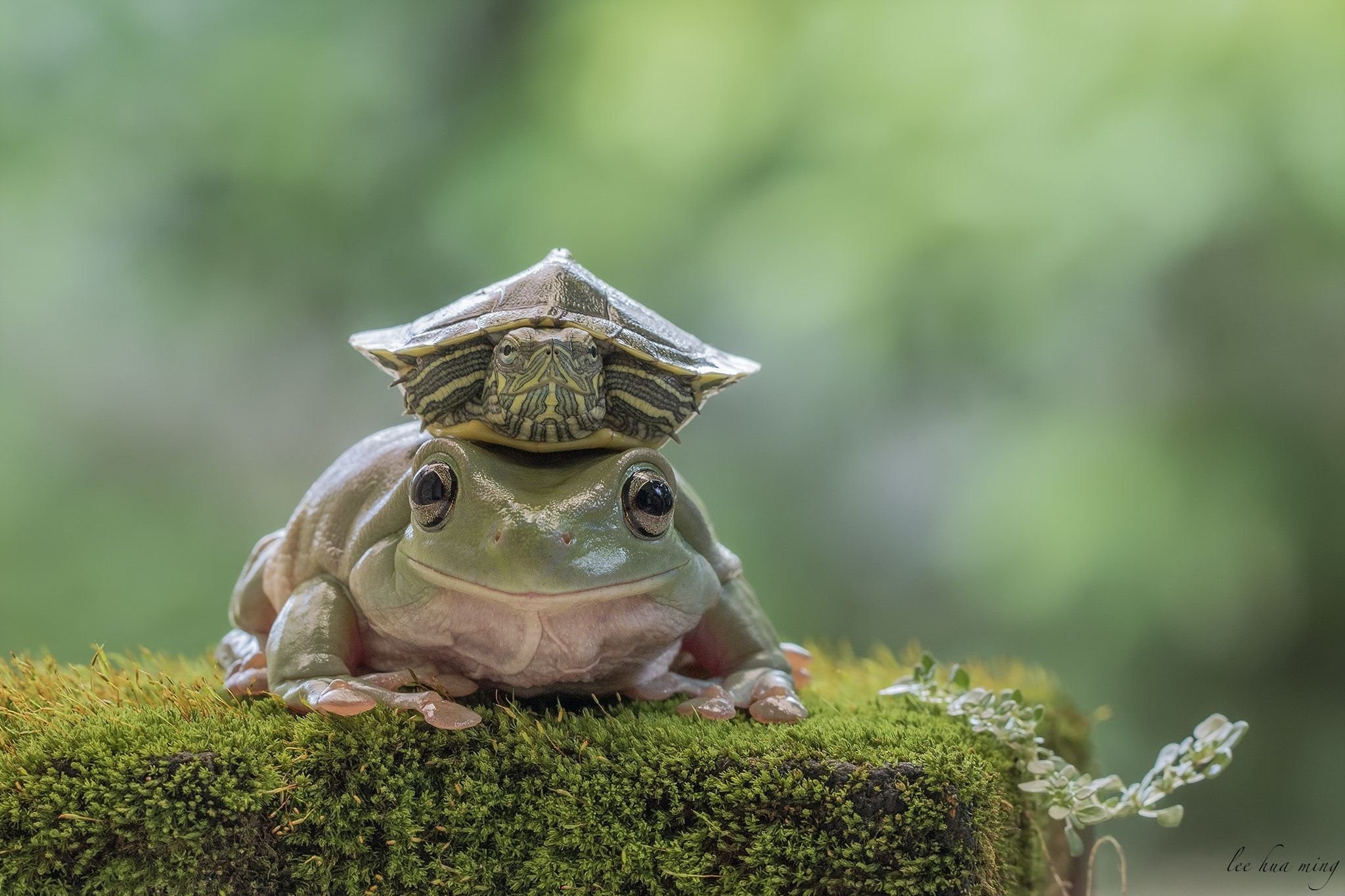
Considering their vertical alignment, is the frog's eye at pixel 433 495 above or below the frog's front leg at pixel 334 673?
above

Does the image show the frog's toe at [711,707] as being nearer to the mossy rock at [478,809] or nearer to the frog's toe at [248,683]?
the mossy rock at [478,809]

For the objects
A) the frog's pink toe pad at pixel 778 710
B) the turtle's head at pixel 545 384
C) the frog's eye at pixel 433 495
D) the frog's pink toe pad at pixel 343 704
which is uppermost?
the turtle's head at pixel 545 384

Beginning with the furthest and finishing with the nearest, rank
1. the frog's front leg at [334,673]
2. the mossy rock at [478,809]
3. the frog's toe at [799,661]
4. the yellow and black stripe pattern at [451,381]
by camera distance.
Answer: the frog's toe at [799,661], the yellow and black stripe pattern at [451,381], the frog's front leg at [334,673], the mossy rock at [478,809]

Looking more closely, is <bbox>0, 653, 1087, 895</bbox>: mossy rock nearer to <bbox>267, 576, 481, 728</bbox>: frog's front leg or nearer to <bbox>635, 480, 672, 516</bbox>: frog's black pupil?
<bbox>267, 576, 481, 728</bbox>: frog's front leg

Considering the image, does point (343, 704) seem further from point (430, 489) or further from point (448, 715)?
point (430, 489)

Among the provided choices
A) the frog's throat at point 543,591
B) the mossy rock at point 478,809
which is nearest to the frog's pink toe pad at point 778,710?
the mossy rock at point 478,809

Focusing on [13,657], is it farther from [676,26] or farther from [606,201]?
[676,26]

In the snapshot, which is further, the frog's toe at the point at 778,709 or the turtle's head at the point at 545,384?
the frog's toe at the point at 778,709

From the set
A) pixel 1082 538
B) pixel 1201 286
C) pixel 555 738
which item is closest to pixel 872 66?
pixel 1201 286

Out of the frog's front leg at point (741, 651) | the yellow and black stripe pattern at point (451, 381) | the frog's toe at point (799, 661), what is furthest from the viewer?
the frog's toe at point (799, 661)

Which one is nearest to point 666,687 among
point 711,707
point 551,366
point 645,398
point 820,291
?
point 711,707
